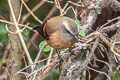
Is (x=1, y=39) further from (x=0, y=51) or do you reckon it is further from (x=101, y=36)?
(x=101, y=36)

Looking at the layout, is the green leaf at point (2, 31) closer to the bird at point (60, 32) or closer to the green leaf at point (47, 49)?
the bird at point (60, 32)

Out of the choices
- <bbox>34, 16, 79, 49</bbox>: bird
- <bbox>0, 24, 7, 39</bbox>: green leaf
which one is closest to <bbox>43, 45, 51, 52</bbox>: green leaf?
<bbox>34, 16, 79, 49</bbox>: bird

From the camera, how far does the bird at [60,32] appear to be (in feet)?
9.39

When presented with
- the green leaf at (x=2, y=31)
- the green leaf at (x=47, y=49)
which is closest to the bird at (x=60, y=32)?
the green leaf at (x=47, y=49)

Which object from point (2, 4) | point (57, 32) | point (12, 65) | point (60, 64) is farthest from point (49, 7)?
point (60, 64)

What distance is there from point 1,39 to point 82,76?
2108 millimetres

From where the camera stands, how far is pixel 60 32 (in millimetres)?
3074

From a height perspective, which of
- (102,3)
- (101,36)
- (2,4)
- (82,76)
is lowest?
(82,76)

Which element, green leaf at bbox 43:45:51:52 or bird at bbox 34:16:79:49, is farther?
green leaf at bbox 43:45:51:52

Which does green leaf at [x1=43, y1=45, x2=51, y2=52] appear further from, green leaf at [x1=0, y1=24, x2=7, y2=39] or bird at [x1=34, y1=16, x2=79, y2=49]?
green leaf at [x1=0, y1=24, x2=7, y2=39]

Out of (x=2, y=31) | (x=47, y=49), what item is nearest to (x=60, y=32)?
(x=47, y=49)

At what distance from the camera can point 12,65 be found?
366 centimetres

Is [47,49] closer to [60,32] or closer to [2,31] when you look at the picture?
[60,32]

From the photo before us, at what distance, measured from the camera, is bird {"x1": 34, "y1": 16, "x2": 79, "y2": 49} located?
9.39 ft
